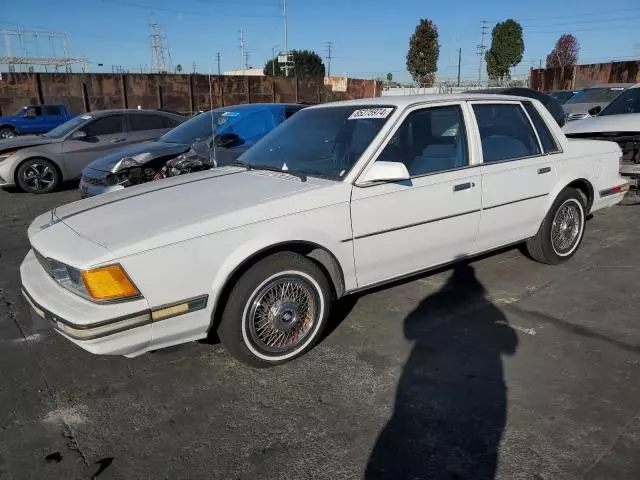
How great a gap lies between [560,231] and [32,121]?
19558 mm

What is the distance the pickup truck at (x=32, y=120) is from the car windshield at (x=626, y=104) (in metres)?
18.7

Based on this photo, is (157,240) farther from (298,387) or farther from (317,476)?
(317,476)

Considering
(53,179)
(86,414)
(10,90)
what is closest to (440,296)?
(86,414)

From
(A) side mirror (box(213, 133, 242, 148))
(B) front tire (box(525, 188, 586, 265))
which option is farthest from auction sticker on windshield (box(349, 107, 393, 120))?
(A) side mirror (box(213, 133, 242, 148))

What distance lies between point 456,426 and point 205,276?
1584 mm

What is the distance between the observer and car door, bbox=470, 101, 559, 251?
13.6 ft

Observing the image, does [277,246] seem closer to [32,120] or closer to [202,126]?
[202,126]

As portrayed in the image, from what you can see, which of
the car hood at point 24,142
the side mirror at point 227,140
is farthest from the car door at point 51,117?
the side mirror at point 227,140

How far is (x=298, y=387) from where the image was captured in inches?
121

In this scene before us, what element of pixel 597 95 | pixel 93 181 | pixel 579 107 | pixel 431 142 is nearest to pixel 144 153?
pixel 93 181

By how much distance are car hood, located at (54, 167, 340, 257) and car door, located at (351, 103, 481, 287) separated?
0.39 meters

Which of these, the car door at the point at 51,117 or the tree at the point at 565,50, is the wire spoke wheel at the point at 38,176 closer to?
the car door at the point at 51,117

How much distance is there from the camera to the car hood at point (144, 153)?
7023mm

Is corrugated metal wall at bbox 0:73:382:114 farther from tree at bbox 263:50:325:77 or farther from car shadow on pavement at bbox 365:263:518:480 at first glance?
tree at bbox 263:50:325:77
